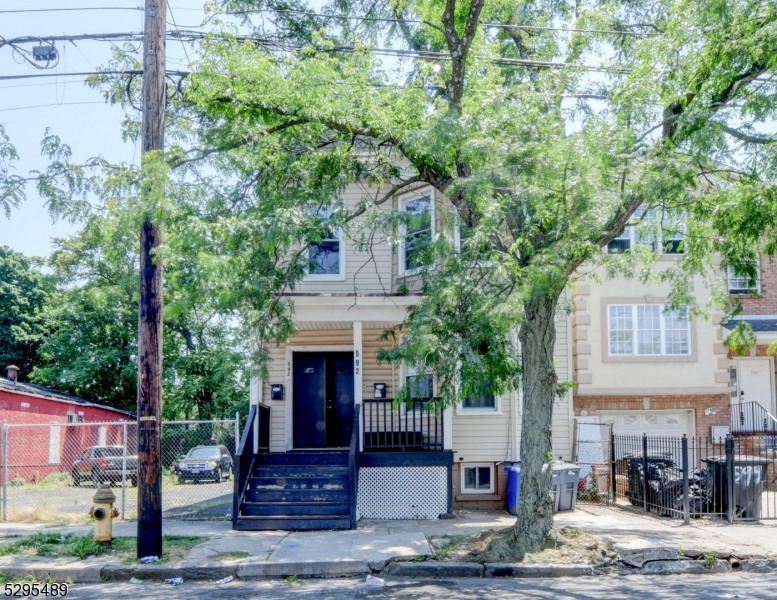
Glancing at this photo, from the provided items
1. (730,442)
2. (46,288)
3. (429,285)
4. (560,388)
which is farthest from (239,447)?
→ (46,288)

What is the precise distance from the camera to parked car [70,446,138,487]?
2059 centimetres

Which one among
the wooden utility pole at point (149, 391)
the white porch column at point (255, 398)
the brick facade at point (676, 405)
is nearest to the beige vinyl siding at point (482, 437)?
the brick facade at point (676, 405)

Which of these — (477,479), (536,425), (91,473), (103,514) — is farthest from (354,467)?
(91,473)

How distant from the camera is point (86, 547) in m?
10.5

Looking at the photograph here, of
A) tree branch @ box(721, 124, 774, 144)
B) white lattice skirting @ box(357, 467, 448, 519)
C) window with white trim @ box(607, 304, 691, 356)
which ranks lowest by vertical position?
white lattice skirting @ box(357, 467, 448, 519)

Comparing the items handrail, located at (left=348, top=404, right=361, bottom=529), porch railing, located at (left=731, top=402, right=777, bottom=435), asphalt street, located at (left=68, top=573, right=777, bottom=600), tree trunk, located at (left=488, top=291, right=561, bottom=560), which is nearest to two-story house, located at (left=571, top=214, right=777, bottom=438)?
Answer: porch railing, located at (left=731, top=402, right=777, bottom=435)

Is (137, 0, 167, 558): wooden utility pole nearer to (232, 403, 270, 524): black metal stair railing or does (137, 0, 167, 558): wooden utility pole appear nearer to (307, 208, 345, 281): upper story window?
(232, 403, 270, 524): black metal stair railing

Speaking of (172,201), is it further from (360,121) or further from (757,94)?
(757,94)

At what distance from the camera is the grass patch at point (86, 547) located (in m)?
10.3

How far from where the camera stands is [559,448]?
1587 cm

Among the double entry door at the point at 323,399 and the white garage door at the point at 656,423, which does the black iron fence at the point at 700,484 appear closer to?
the white garage door at the point at 656,423

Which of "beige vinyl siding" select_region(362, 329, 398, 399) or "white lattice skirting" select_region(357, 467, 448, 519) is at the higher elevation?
"beige vinyl siding" select_region(362, 329, 398, 399)

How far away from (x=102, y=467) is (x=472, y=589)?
14.9m

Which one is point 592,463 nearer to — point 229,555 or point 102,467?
point 229,555
